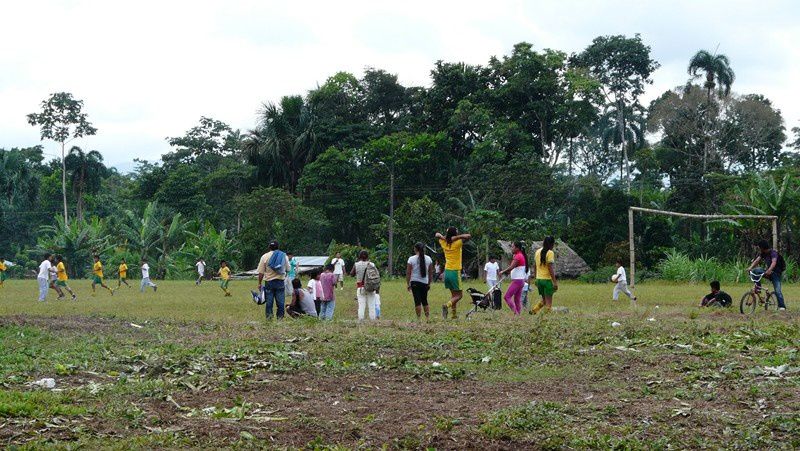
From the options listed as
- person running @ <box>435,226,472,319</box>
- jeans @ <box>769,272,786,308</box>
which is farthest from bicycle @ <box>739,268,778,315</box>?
person running @ <box>435,226,472,319</box>

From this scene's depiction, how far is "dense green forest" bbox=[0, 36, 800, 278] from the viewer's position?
5328cm

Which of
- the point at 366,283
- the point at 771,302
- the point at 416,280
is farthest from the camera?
the point at 771,302

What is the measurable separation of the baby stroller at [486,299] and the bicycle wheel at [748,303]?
502 cm

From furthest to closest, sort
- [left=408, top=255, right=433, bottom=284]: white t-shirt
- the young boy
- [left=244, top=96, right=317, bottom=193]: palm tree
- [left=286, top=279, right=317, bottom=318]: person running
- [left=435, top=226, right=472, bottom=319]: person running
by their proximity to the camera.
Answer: [left=244, top=96, right=317, bottom=193]: palm tree → the young boy → [left=286, top=279, right=317, bottom=318]: person running → [left=435, top=226, right=472, bottom=319]: person running → [left=408, top=255, right=433, bottom=284]: white t-shirt

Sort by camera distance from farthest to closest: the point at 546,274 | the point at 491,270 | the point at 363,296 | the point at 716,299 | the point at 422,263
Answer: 1. the point at 491,270
2. the point at 716,299
3. the point at 363,296
4. the point at 546,274
5. the point at 422,263

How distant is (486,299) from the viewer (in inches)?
786

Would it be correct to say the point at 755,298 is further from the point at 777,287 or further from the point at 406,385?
the point at 406,385

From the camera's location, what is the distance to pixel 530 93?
195 feet

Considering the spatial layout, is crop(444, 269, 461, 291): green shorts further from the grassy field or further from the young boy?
the young boy

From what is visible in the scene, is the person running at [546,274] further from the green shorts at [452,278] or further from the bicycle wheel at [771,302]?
the bicycle wheel at [771,302]

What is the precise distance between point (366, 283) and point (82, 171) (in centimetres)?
5731

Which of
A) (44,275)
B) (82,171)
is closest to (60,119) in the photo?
(82,171)

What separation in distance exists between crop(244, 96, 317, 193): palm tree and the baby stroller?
4279 centimetres

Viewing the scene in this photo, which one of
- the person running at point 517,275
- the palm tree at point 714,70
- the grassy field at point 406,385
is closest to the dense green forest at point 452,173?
the palm tree at point 714,70
